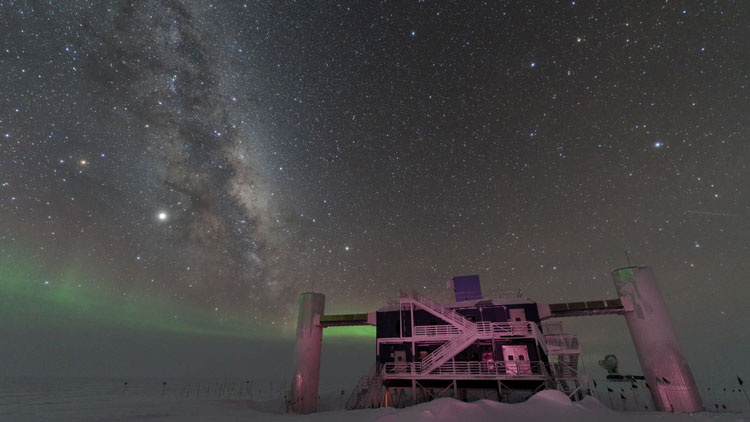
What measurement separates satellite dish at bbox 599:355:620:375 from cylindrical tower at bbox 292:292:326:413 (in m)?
34.4

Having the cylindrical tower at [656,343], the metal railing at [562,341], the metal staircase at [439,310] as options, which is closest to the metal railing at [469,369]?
the metal railing at [562,341]

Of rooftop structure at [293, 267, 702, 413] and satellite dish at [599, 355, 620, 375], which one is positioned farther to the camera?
satellite dish at [599, 355, 620, 375]

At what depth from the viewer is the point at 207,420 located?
25.6 metres

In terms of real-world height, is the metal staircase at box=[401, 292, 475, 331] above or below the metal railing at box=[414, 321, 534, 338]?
above

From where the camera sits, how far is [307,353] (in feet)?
113

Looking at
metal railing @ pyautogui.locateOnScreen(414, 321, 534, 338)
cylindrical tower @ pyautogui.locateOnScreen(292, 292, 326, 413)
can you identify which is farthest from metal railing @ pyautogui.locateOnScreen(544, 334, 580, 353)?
cylindrical tower @ pyautogui.locateOnScreen(292, 292, 326, 413)

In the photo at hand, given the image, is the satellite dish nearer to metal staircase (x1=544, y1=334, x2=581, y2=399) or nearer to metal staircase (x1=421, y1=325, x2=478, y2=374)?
metal staircase (x1=544, y1=334, x2=581, y2=399)

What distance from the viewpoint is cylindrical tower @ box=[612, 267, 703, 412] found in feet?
87.8

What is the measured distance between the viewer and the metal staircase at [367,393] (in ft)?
92.6

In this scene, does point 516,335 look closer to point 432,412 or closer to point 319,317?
point 432,412

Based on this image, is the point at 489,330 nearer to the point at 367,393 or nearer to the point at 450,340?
the point at 450,340

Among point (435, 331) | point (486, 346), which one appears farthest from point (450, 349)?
point (486, 346)

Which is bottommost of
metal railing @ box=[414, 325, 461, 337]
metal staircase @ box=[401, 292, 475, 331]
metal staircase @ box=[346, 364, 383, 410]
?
metal staircase @ box=[346, 364, 383, 410]

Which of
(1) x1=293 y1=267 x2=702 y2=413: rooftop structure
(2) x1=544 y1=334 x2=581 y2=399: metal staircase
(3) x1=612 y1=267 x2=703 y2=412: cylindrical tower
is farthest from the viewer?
(1) x1=293 y1=267 x2=702 y2=413: rooftop structure
